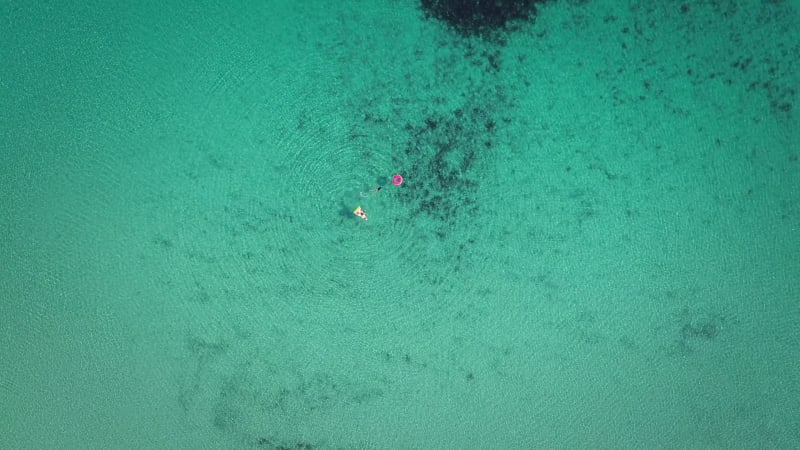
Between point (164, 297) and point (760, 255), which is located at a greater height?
point (760, 255)

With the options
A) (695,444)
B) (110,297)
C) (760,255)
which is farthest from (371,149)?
(695,444)

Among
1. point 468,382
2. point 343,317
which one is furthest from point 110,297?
point 468,382

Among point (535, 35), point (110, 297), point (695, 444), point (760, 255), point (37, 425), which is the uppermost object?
point (535, 35)

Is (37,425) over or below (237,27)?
below

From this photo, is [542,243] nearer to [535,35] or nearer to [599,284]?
[599,284]

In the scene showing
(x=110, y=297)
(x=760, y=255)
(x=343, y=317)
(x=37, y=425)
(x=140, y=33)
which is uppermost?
(x=760, y=255)

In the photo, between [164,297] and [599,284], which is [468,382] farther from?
[164,297]
